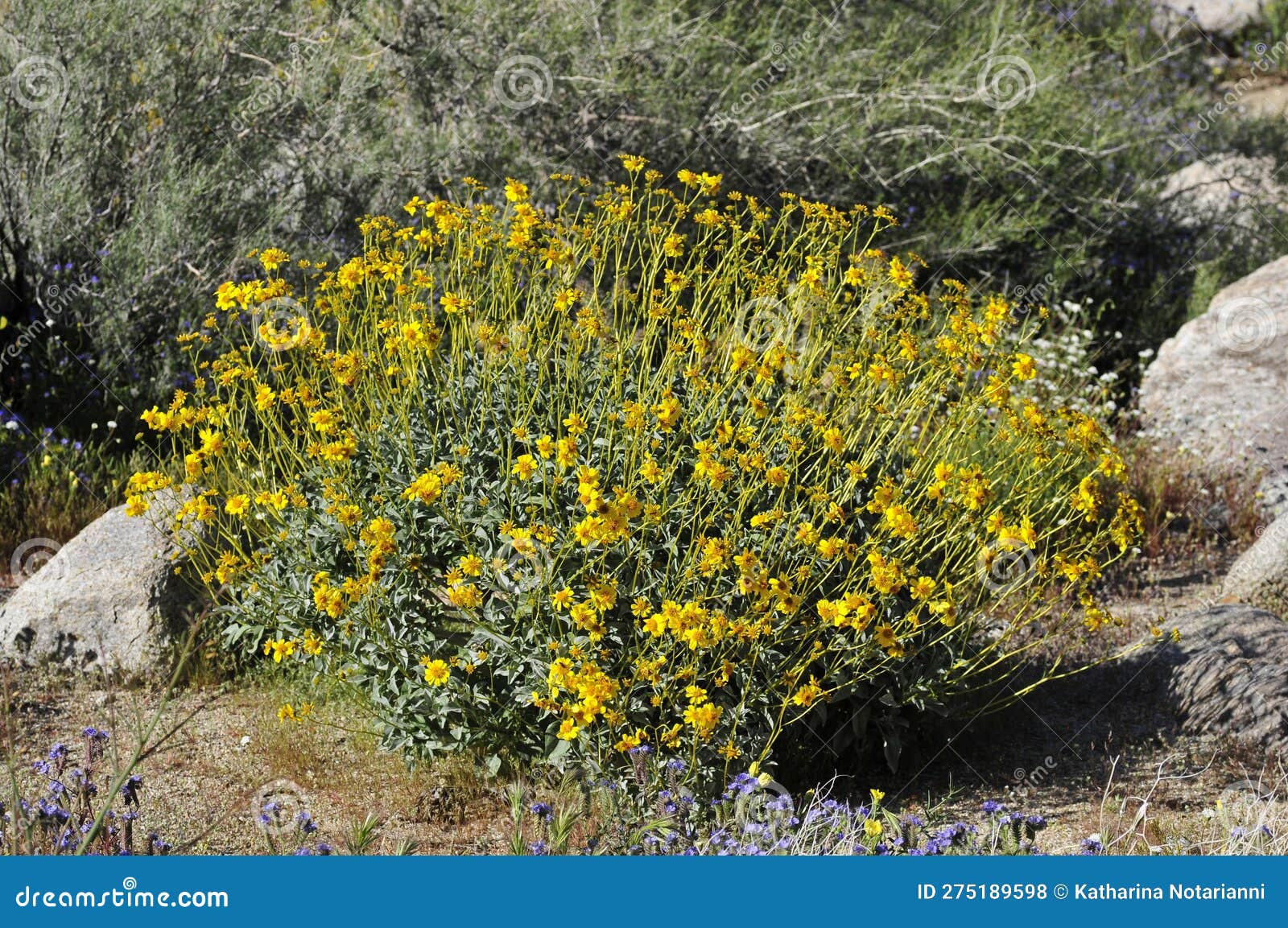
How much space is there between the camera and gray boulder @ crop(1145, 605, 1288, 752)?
4016 mm

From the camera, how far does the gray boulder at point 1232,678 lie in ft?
13.2

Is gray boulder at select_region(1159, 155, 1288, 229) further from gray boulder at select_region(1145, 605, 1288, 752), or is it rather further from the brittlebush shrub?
the brittlebush shrub

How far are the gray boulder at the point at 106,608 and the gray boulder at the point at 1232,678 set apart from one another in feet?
10.9

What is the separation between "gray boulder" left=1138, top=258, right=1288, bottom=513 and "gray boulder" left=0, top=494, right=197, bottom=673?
175 inches

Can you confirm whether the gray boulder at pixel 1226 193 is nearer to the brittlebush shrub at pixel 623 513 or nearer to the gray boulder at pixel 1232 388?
the gray boulder at pixel 1232 388

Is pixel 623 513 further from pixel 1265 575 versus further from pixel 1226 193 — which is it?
pixel 1226 193

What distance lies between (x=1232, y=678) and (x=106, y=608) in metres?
3.70

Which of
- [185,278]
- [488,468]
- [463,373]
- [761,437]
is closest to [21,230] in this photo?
[185,278]

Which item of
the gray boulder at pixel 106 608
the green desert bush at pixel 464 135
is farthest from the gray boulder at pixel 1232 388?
the gray boulder at pixel 106 608

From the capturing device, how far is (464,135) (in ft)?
21.6

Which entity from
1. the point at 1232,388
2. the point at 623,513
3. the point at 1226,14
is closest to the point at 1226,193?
the point at 1232,388

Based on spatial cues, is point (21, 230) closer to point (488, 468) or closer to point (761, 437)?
point (488, 468)

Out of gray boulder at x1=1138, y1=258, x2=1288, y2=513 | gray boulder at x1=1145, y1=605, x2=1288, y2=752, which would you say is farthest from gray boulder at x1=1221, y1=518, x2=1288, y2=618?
gray boulder at x1=1138, y1=258, x2=1288, y2=513

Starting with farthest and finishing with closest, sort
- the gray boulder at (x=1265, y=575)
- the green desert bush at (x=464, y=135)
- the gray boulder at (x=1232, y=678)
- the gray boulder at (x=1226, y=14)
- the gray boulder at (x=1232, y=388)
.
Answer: the gray boulder at (x=1226, y=14), the gray boulder at (x=1232, y=388), the green desert bush at (x=464, y=135), the gray boulder at (x=1265, y=575), the gray boulder at (x=1232, y=678)
